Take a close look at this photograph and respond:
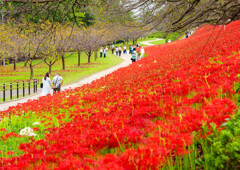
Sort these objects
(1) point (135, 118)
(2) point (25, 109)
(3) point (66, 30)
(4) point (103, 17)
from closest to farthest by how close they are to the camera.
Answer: (1) point (135, 118), (4) point (103, 17), (2) point (25, 109), (3) point (66, 30)

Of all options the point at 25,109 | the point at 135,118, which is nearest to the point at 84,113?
the point at 135,118

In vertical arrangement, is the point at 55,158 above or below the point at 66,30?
below

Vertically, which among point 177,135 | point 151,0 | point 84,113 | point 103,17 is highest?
point 151,0

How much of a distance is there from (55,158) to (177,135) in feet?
5.15

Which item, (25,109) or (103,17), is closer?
(103,17)

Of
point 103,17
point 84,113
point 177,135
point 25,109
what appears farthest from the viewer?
point 25,109

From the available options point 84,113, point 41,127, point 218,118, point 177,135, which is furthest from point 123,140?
point 41,127

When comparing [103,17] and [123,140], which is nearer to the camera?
[123,140]

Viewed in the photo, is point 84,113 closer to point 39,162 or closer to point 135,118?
point 135,118

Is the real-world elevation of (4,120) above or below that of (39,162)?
below

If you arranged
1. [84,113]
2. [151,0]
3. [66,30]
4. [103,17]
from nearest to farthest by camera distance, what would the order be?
[84,113]
[151,0]
[103,17]
[66,30]

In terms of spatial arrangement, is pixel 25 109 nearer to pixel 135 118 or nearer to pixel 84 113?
pixel 84 113

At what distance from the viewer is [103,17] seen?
716 cm

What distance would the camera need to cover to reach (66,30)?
37.9 metres
